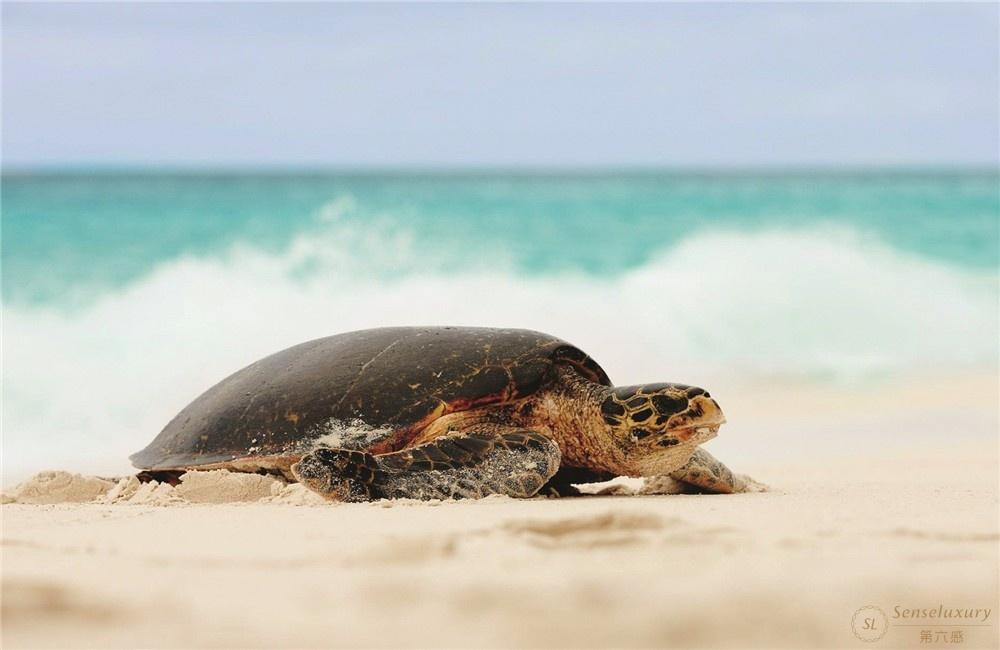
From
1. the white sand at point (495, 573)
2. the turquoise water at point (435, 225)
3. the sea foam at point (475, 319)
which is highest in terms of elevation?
the turquoise water at point (435, 225)

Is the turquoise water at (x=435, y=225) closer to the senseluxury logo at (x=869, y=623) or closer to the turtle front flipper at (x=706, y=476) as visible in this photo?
the turtle front flipper at (x=706, y=476)

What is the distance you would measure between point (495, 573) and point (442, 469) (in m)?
2.03

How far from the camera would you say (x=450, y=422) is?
19.5 ft

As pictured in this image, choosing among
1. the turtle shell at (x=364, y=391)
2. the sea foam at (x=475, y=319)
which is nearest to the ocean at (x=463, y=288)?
the sea foam at (x=475, y=319)

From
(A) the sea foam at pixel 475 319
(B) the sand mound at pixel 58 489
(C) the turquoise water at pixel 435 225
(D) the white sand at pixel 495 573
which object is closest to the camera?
(D) the white sand at pixel 495 573

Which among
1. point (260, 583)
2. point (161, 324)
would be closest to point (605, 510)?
point (260, 583)

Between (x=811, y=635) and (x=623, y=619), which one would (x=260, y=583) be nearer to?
(x=623, y=619)

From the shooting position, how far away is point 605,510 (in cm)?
435

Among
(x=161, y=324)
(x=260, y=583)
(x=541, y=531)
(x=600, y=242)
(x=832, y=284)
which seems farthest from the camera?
(x=600, y=242)

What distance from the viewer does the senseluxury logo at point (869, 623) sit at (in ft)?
10.5

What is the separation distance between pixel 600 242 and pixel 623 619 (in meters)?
25.6

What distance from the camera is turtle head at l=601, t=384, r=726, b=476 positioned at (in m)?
5.79

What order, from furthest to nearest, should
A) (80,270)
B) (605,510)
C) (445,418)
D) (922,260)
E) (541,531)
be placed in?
(922,260)
(80,270)
(445,418)
(605,510)
(541,531)

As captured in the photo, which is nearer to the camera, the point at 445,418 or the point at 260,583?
the point at 260,583
